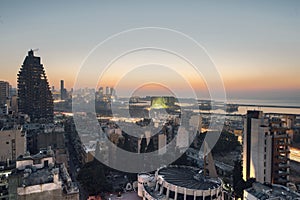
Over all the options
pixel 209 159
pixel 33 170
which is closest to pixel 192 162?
pixel 209 159

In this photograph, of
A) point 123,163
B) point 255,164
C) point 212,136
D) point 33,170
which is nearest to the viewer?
point 33,170

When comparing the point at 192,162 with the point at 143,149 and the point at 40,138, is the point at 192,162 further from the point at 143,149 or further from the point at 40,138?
the point at 40,138

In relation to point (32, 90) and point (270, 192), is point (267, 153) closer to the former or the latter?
→ point (270, 192)

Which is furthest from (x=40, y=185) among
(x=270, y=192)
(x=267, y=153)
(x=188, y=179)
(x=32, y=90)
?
(x=32, y=90)

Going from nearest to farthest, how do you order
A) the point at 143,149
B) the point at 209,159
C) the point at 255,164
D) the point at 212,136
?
the point at 255,164
the point at 209,159
the point at 143,149
the point at 212,136

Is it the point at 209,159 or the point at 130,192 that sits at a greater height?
the point at 209,159

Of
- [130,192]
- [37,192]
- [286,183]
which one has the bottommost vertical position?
[130,192]

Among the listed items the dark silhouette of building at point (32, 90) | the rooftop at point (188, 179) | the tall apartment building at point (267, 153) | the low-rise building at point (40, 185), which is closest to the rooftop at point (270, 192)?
the rooftop at point (188, 179)
